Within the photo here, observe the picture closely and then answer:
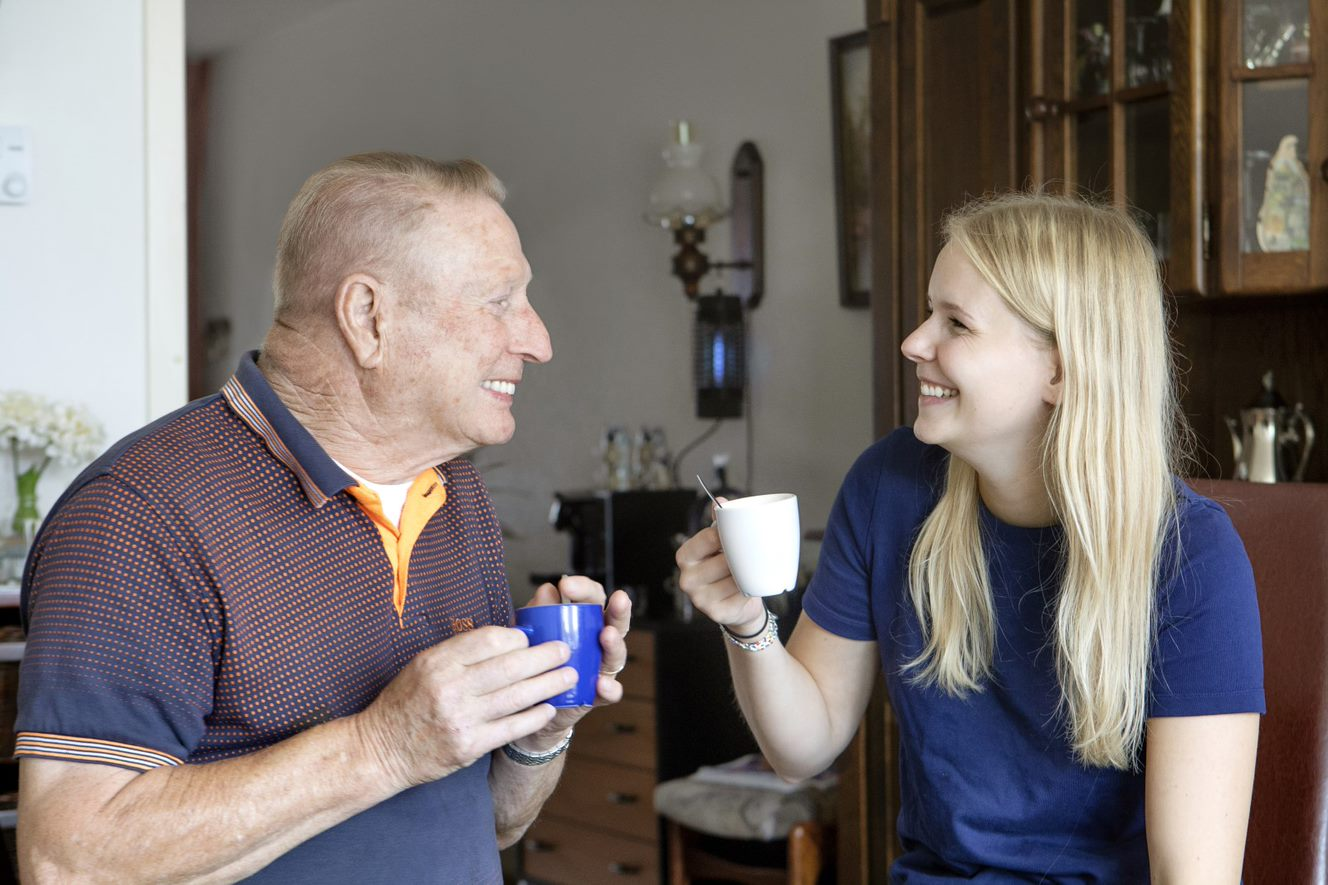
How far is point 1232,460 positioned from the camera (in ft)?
8.39

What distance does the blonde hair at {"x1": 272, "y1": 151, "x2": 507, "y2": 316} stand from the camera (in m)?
1.23

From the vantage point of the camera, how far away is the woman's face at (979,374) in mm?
1369

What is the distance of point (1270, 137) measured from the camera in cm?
219

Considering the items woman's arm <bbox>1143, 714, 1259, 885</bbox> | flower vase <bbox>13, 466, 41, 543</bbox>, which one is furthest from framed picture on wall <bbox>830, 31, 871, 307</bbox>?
woman's arm <bbox>1143, 714, 1259, 885</bbox>

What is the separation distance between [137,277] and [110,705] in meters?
1.66

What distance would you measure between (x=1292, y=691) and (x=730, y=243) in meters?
2.65

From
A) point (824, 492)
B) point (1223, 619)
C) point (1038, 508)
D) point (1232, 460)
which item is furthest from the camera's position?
point (824, 492)

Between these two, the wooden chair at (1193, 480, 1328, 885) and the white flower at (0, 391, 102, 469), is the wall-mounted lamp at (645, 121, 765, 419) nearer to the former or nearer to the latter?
the white flower at (0, 391, 102, 469)

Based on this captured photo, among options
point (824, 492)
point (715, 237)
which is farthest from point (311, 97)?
point (824, 492)

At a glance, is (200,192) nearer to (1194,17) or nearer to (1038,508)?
(1194,17)

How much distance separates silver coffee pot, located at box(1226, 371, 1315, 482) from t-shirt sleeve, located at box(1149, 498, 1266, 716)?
1121mm

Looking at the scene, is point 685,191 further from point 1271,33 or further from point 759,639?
point 759,639

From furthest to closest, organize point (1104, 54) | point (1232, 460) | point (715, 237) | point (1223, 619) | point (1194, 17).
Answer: point (715, 237), point (1232, 460), point (1104, 54), point (1194, 17), point (1223, 619)

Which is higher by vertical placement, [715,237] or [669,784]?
[715,237]
